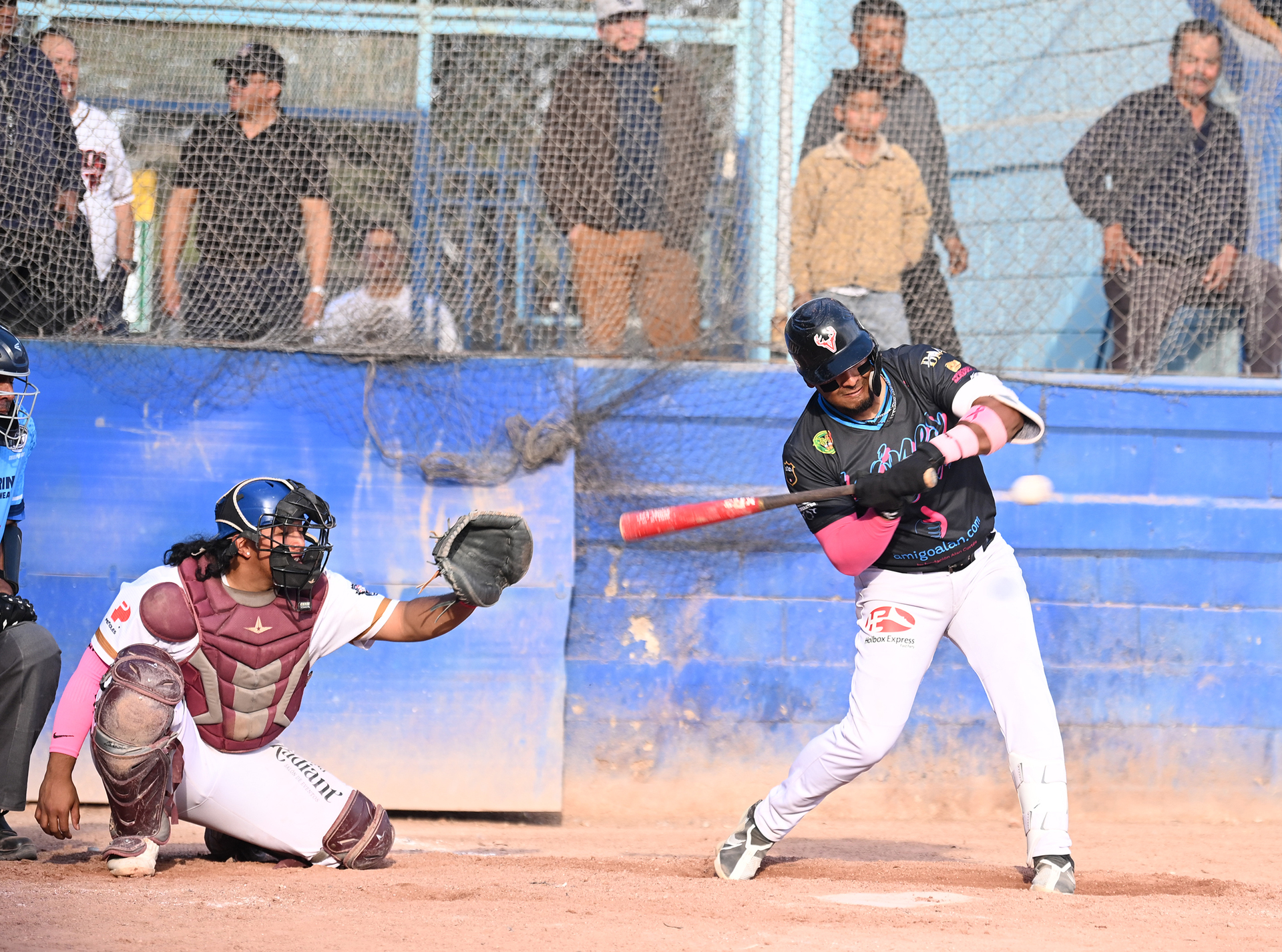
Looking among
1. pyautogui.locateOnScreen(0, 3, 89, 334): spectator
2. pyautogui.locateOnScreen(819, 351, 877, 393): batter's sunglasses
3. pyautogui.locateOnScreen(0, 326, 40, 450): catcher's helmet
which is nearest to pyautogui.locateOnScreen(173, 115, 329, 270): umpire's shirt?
pyautogui.locateOnScreen(0, 3, 89, 334): spectator

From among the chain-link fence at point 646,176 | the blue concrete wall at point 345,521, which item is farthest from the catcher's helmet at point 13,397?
the chain-link fence at point 646,176

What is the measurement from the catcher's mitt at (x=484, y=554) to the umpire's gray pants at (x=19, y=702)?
152cm

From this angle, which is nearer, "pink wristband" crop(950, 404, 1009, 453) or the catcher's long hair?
"pink wristband" crop(950, 404, 1009, 453)

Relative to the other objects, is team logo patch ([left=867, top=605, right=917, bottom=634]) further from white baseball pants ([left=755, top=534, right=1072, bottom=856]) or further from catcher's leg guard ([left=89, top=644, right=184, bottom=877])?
catcher's leg guard ([left=89, top=644, right=184, bottom=877])

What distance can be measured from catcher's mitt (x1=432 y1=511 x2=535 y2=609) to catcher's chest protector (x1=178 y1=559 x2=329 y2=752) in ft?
1.82

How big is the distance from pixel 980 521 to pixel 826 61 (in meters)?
3.00

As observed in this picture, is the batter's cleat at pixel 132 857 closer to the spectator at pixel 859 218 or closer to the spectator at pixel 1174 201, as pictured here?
the spectator at pixel 859 218

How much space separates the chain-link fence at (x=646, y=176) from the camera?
6.33 meters

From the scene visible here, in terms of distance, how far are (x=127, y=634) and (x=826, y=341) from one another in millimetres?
2458

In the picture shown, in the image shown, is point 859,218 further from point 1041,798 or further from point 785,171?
point 1041,798

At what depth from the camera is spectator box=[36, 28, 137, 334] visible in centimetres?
625

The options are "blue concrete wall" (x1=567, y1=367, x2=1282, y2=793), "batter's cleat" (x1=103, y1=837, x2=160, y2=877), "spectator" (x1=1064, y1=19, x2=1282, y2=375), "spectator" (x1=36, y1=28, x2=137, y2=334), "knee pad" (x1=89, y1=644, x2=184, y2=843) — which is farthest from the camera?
"spectator" (x1=1064, y1=19, x2=1282, y2=375)

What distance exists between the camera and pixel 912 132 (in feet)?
21.8

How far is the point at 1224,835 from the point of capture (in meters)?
6.22
